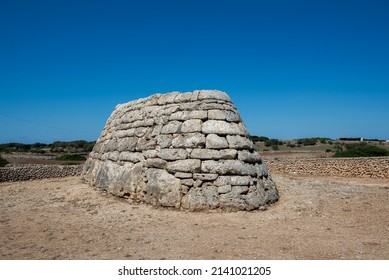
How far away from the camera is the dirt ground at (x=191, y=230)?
15.4 ft

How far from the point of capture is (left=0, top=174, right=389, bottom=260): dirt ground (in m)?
4.70

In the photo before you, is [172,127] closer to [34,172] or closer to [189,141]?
[189,141]

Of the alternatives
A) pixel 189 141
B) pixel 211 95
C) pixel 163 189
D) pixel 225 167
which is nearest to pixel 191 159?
pixel 189 141

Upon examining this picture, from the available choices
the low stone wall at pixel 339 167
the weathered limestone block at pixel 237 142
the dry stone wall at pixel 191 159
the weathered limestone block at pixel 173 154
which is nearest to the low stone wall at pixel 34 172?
the dry stone wall at pixel 191 159

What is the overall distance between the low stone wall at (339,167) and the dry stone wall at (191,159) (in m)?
9.49

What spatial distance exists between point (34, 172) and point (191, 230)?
12228 mm

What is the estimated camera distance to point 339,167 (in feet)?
53.3

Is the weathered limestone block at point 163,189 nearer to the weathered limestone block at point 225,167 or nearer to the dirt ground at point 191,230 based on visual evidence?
the dirt ground at point 191,230

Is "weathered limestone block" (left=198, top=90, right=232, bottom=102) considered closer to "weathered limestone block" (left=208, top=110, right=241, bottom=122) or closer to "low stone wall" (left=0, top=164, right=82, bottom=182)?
"weathered limestone block" (left=208, top=110, right=241, bottom=122)

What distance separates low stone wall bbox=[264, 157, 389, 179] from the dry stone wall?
9495mm

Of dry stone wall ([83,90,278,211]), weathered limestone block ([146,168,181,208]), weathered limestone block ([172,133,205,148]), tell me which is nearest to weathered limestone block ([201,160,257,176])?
dry stone wall ([83,90,278,211])

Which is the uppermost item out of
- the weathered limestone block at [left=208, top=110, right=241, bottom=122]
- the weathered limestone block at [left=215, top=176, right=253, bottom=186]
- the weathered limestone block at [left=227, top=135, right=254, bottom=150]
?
the weathered limestone block at [left=208, top=110, right=241, bottom=122]
